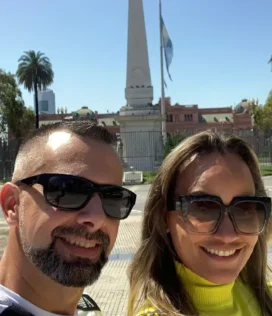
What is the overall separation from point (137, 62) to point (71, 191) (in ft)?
102

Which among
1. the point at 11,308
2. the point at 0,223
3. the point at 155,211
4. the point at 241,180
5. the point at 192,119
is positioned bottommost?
the point at 0,223

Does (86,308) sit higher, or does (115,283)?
(86,308)

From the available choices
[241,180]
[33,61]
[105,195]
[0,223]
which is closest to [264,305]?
[241,180]

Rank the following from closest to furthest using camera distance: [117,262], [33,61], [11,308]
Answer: [11,308], [117,262], [33,61]

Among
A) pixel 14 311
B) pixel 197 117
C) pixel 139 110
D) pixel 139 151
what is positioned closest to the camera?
pixel 14 311

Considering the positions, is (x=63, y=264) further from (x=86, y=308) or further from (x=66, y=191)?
(x=86, y=308)

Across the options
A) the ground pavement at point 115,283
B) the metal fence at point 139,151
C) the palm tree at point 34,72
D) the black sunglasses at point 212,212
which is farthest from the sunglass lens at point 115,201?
the palm tree at point 34,72

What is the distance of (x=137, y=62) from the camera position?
31828 millimetres

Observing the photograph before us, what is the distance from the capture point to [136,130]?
31.5 metres

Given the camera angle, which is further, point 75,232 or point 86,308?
point 86,308

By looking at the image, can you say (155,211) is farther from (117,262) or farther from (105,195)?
(117,262)

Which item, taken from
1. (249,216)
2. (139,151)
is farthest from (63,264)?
(139,151)

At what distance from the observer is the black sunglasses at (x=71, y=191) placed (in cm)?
149

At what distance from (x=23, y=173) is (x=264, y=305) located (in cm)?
119
